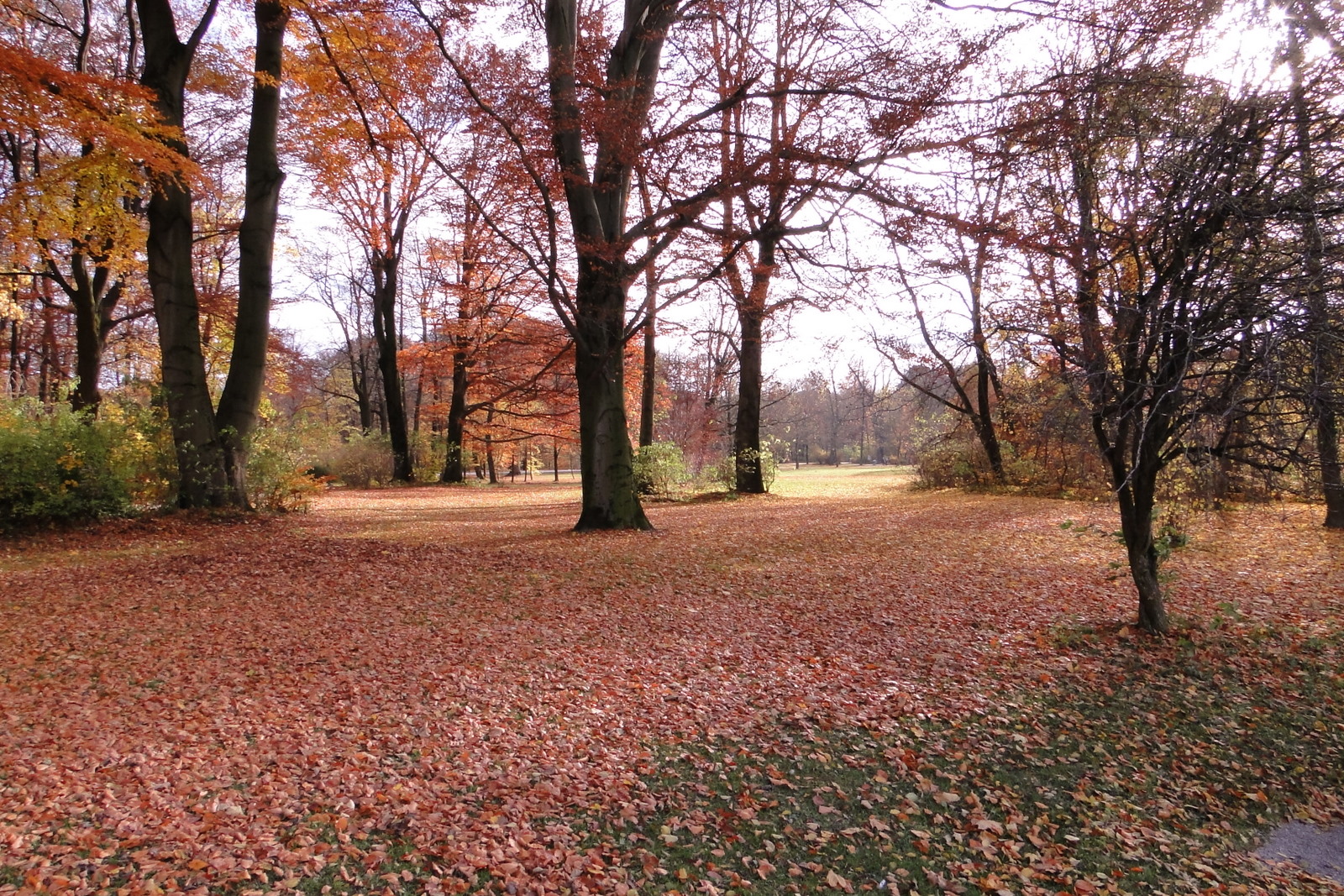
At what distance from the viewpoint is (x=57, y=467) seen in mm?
8062

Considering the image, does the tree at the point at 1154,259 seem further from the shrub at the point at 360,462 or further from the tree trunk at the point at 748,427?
the shrub at the point at 360,462

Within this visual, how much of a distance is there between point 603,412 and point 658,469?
5.58 meters

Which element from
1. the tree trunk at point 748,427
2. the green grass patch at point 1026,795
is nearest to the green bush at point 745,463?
the tree trunk at point 748,427

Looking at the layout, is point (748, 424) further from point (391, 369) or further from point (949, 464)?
point (391, 369)

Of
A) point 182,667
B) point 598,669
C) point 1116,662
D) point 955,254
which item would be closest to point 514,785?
point 598,669

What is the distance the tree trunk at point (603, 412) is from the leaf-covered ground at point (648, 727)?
2.51 m

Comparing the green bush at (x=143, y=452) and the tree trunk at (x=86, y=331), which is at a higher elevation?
the tree trunk at (x=86, y=331)

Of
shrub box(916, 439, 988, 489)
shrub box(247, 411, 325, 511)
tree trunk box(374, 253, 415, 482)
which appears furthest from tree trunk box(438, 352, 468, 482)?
shrub box(916, 439, 988, 489)

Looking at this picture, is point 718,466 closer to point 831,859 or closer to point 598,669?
point 598,669

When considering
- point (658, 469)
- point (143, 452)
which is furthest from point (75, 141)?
point (658, 469)

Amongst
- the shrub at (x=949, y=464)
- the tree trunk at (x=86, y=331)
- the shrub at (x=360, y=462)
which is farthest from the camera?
the shrub at (x=360, y=462)

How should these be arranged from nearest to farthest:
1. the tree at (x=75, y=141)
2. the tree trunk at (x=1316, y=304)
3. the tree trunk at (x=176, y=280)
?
the tree trunk at (x=1316, y=304) → the tree at (x=75, y=141) → the tree trunk at (x=176, y=280)

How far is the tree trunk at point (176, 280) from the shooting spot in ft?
29.6

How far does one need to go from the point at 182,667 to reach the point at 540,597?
267cm
